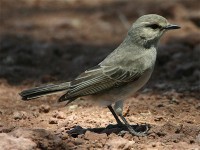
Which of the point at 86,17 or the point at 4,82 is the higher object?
the point at 86,17

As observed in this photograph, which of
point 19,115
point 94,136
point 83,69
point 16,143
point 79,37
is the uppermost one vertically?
point 79,37

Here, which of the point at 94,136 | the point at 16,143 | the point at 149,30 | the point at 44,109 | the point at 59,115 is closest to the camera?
the point at 16,143

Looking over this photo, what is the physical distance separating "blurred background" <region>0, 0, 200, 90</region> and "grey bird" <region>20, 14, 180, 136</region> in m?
1.98

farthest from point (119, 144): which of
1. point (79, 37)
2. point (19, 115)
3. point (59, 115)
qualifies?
point (79, 37)

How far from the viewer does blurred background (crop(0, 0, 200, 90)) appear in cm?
1117

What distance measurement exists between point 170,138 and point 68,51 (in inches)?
232

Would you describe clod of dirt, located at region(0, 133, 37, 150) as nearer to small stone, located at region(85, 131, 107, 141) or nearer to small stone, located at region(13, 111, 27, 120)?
small stone, located at region(85, 131, 107, 141)

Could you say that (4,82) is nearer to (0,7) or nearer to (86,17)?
(86,17)

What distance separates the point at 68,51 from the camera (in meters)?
12.8

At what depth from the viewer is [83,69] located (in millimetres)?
11633

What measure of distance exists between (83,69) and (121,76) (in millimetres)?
3584

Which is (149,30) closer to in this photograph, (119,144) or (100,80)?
(100,80)

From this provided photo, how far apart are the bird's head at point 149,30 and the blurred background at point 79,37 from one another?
196 centimetres

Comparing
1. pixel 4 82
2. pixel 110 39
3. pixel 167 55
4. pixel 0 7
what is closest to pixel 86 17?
pixel 110 39
